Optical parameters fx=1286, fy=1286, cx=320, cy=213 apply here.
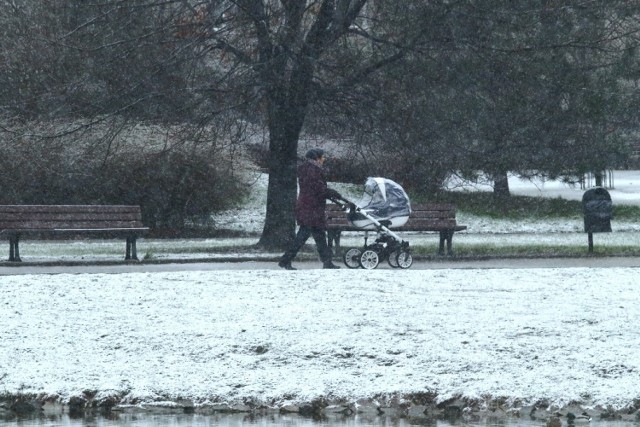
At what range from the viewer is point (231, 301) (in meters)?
12.4

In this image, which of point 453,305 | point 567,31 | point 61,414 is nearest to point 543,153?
point 567,31

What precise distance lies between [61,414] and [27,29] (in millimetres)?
14158

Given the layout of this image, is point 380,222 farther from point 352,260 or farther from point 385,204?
point 352,260

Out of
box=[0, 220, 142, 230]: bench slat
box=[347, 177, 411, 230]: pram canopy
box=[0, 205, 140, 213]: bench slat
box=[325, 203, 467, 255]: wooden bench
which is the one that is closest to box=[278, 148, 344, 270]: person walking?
box=[347, 177, 411, 230]: pram canopy

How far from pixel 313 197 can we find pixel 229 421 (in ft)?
23.3

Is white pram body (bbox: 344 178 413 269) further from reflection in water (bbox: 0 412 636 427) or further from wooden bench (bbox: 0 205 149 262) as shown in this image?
reflection in water (bbox: 0 412 636 427)

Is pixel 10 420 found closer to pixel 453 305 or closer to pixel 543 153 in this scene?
pixel 453 305

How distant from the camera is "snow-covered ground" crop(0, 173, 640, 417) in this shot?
9.87 meters

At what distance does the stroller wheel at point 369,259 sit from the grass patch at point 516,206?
13.6 metres

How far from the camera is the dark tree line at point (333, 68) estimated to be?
1959 centimetres

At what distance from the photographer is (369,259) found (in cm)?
1742

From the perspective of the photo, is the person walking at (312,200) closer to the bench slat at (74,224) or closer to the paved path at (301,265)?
the paved path at (301,265)

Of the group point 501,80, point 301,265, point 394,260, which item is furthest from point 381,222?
point 501,80

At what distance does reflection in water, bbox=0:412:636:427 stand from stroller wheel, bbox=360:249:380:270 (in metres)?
7.88
